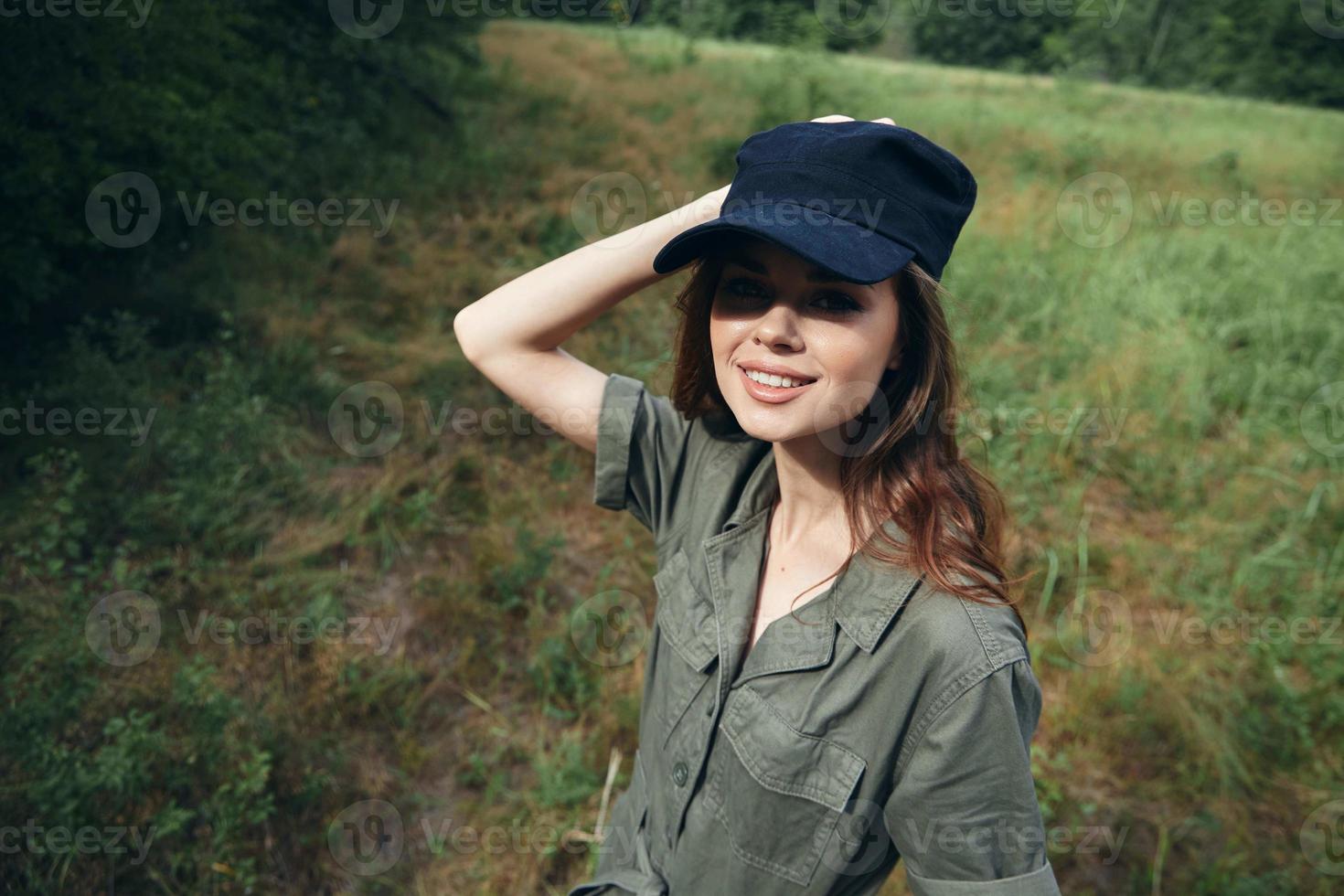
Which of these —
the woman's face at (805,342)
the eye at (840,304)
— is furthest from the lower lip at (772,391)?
the eye at (840,304)

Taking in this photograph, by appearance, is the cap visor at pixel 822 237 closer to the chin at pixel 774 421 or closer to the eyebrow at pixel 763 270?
the eyebrow at pixel 763 270

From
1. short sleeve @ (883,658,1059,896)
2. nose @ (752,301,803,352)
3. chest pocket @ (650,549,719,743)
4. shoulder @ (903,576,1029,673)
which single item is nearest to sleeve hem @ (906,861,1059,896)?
short sleeve @ (883,658,1059,896)

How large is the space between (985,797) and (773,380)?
0.66 m

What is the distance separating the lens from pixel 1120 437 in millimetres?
4418

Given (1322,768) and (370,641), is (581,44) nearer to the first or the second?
(370,641)

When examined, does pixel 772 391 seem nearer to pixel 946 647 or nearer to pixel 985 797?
pixel 946 647

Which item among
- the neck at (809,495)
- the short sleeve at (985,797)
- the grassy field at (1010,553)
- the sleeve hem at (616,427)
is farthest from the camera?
the grassy field at (1010,553)

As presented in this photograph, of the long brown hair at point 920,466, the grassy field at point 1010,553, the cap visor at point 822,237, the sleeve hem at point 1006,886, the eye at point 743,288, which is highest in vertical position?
the cap visor at point 822,237

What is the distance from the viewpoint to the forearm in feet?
4.75

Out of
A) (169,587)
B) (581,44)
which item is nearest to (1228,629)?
(169,587)

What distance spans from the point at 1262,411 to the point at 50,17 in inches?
257

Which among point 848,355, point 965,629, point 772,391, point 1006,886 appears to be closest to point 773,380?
point 772,391

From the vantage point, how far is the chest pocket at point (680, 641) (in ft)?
4.65

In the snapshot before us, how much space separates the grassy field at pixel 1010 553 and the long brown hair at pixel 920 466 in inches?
5.4
